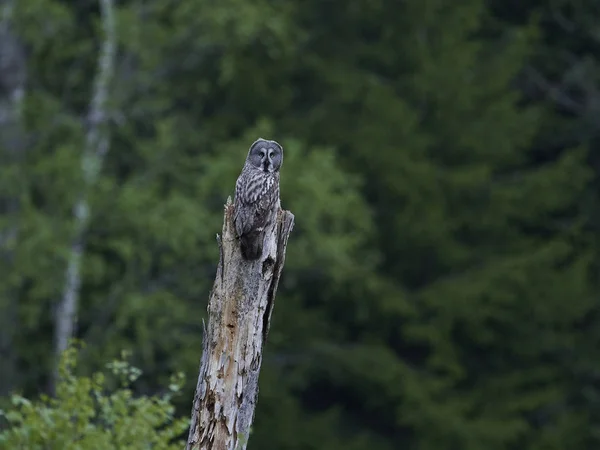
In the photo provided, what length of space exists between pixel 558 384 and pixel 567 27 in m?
5.22

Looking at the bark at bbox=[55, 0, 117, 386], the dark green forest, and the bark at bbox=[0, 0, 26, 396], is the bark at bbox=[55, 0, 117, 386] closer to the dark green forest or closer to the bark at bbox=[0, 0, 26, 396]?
the dark green forest

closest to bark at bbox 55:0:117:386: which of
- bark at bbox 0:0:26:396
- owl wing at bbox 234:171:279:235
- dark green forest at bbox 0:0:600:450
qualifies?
dark green forest at bbox 0:0:600:450

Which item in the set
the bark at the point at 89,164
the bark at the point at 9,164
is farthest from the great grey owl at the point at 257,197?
the bark at the point at 9,164

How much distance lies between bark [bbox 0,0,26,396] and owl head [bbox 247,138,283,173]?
10.1 meters

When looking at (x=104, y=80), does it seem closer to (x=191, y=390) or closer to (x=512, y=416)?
(x=191, y=390)

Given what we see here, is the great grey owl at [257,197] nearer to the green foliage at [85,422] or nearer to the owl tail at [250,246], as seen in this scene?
the owl tail at [250,246]

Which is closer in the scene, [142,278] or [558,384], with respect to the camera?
[142,278]

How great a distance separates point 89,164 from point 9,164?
1.23 meters

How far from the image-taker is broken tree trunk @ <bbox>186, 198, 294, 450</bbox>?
937 cm

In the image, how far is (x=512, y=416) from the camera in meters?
24.2

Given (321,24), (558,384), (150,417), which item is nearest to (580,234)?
(558,384)

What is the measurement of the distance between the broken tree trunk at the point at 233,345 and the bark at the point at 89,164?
449 inches

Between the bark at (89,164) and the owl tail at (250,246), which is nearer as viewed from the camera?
the owl tail at (250,246)

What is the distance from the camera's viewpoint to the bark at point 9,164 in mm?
21531
